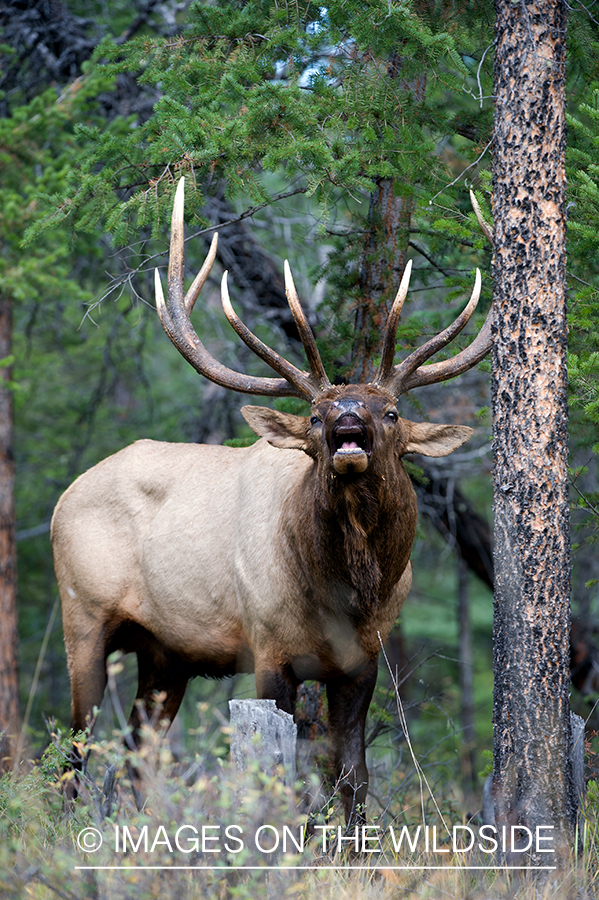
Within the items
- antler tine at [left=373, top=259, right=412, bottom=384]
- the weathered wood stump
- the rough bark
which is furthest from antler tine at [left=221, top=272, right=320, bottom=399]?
the weathered wood stump

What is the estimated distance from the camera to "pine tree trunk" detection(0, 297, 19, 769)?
8.30 meters

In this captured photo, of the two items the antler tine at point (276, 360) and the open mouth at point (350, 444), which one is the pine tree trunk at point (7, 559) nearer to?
the antler tine at point (276, 360)

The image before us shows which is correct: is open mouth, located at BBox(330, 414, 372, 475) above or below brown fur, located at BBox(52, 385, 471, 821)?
above

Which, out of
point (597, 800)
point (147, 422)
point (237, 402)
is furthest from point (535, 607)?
point (147, 422)

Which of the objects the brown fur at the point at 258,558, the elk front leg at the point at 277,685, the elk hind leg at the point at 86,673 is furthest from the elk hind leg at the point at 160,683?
the elk front leg at the point at 277,685

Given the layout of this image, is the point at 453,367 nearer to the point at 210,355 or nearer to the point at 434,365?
the point at 434,365

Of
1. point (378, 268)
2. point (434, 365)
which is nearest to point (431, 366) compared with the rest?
point (434, 365)

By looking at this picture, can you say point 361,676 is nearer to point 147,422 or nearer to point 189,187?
point 189,187

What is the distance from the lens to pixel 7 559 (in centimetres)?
860

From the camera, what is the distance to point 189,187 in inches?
201

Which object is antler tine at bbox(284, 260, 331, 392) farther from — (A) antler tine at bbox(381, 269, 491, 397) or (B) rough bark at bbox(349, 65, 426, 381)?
(B) rough bark at bbox(349, 65, 426, 381)

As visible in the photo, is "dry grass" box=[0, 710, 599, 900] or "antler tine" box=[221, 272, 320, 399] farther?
"antler tine" box=[221, 272, 320, 399]

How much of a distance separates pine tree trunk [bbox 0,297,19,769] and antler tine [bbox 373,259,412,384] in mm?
4842

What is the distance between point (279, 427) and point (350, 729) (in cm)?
173
